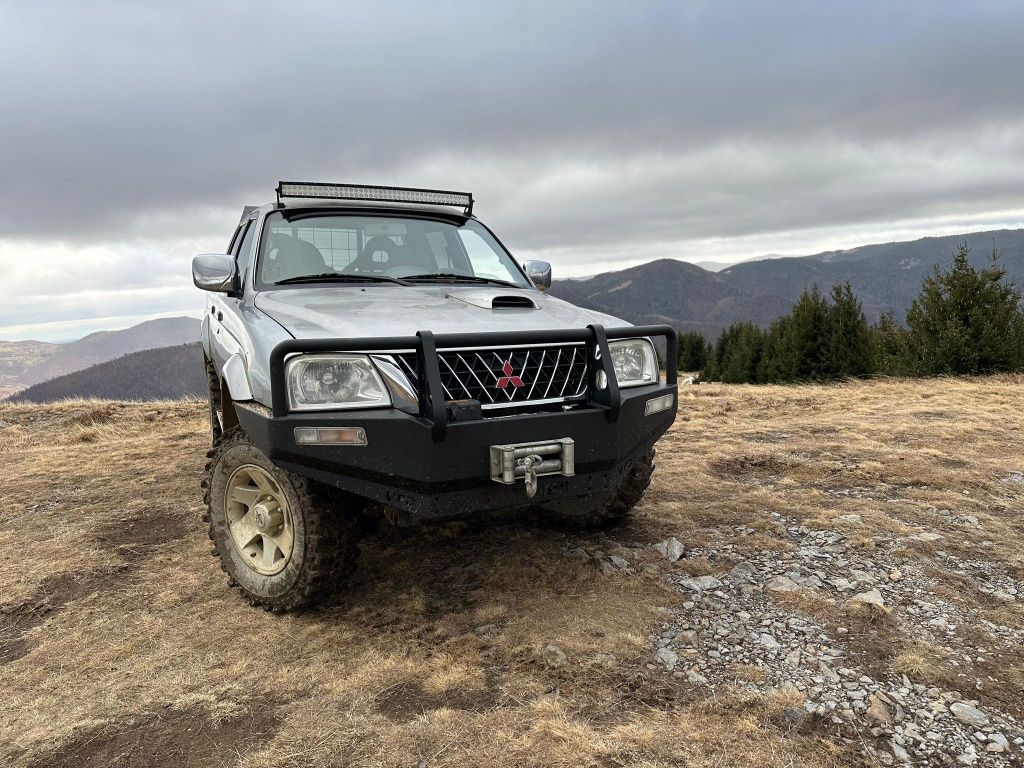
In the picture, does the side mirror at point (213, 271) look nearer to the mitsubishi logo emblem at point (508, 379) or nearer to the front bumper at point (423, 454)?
the front bumper at point (423, 454)

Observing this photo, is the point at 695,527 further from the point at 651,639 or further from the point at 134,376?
the point at 134,376

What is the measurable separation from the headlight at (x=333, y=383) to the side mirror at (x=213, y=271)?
142 cm

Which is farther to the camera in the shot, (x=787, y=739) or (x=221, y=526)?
(x=221, y=526)

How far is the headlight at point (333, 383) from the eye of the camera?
2.73 metres

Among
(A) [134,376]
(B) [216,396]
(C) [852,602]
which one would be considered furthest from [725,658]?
(A) [134,376]

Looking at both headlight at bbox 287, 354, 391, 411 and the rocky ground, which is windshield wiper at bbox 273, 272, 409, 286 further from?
the rocky ground

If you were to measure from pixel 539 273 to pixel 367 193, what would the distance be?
1.30m

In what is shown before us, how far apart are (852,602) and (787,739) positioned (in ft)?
3.83

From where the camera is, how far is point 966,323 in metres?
16.5

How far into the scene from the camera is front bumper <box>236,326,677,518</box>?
2658mm

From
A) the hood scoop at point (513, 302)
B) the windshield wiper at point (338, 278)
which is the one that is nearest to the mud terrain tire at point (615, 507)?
the hood scoop at point (513, 302)

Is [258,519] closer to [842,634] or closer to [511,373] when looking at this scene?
[511,373]

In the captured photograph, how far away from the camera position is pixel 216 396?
5270 millimetres

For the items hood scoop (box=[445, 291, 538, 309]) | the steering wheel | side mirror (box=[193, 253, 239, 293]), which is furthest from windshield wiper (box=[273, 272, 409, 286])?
hood scoop (box=[445, 291, 538, 309])
